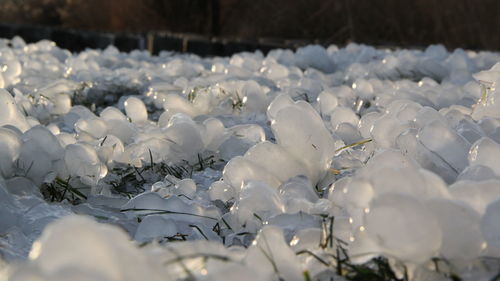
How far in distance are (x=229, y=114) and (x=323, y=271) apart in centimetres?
176

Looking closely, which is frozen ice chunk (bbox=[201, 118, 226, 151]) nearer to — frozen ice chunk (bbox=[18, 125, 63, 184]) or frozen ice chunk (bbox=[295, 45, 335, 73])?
frozen ice chunk (bbox=[18, 125, 63, 184])

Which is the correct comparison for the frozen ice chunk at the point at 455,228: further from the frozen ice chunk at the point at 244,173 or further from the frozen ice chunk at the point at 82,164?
the frozen ice chunk at the point at 82,164

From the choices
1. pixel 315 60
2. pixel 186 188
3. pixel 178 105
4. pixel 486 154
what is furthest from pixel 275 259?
pixel 315 60

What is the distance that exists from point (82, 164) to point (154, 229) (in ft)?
1.52

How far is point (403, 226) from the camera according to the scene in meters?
0.84

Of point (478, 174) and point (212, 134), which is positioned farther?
point (212, 134)

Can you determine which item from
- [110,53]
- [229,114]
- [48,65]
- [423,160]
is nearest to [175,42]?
[110,53]

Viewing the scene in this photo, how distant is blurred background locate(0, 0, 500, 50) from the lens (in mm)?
8875

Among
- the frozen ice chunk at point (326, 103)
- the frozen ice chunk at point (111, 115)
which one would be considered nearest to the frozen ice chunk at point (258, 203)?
the frozen ice chunk at point (111, 115)

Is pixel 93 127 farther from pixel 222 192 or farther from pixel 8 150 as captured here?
pixel 222 192

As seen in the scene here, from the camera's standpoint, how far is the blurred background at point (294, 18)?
888 cm

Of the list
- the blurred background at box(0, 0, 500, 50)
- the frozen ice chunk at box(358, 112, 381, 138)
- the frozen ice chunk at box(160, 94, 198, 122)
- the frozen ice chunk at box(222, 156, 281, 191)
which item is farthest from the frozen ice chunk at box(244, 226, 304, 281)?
the blurred background at box(0, 0, 500, 50)

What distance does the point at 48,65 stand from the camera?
161 inches

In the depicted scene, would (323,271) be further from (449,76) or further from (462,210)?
(449,76)
